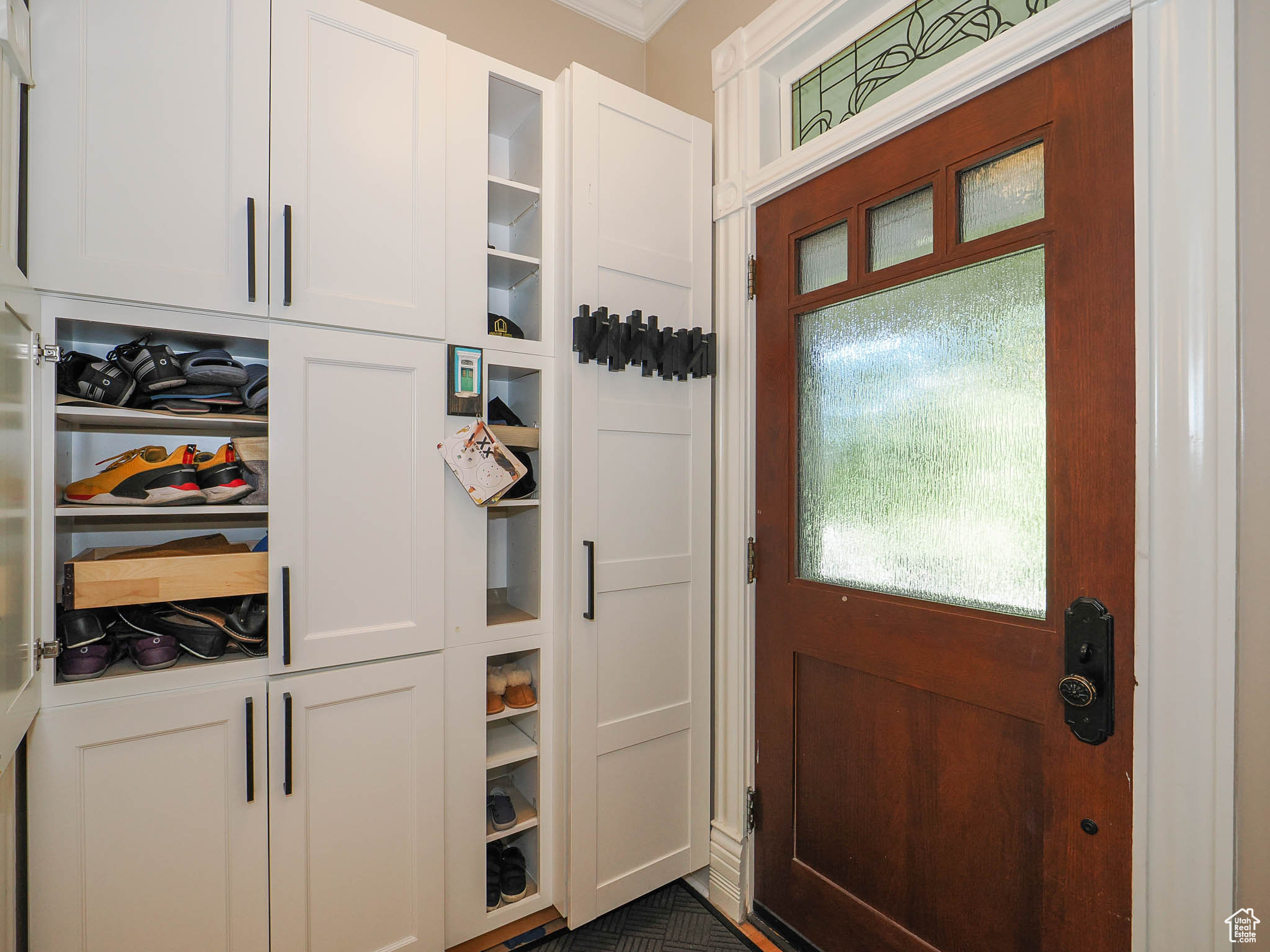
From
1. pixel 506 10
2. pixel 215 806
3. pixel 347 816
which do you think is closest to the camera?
pixel 215 806

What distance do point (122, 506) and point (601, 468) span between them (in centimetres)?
106

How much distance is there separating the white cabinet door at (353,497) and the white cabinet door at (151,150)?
20cm

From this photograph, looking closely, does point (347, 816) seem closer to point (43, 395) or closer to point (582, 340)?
point (43, 395)

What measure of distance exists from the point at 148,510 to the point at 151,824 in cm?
64

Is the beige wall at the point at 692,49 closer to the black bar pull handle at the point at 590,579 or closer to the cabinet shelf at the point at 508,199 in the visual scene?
the cabinet shelf at the point at 508,199

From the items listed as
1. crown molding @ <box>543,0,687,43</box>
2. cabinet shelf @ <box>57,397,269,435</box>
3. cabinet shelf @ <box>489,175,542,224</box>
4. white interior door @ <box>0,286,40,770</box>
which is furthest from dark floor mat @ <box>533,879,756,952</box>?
crown molding @ <box>543,0,687,43</box>

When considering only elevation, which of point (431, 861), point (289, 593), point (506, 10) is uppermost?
point (506, 10)

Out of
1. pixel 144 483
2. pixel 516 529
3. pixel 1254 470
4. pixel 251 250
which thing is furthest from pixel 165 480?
pixel 1254 470

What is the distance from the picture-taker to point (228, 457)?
143 cm

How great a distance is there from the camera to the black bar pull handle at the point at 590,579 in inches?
67.9

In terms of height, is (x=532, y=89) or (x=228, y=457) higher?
(x=532, y=89)

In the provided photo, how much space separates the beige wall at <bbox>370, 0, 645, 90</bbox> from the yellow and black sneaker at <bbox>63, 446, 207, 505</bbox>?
59.8 inches

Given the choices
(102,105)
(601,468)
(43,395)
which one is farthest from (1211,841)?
(102,105)

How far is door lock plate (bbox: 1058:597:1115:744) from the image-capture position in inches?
45.4
